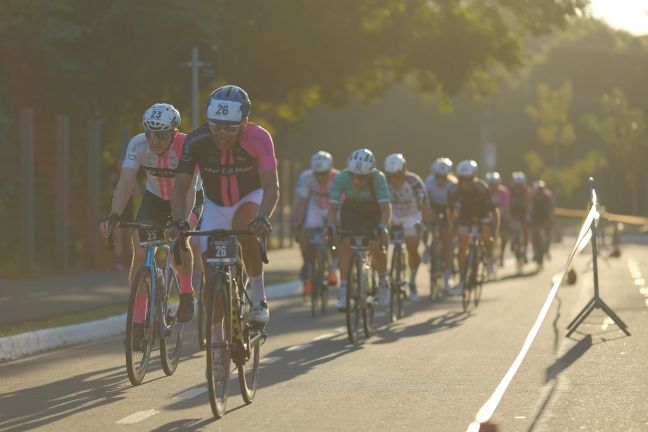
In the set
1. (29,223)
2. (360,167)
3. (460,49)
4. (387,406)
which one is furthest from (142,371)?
(460,49)

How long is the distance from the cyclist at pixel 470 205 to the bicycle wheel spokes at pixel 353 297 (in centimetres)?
553

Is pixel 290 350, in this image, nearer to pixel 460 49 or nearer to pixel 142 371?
pixel 142 371

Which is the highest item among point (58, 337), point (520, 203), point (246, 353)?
point (520, 203)

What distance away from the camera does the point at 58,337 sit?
14875 millimetres

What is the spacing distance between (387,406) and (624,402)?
1.48 metres

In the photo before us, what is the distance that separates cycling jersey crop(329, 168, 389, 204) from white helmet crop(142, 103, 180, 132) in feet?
13.8

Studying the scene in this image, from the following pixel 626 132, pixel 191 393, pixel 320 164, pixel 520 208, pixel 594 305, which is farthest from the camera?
pixel 626 132

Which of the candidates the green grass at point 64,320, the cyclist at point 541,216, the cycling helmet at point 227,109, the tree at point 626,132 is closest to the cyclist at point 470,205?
the green grass at point 64,320

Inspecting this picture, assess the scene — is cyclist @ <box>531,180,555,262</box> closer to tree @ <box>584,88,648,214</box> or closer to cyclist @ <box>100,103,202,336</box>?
cyclist @ <box>100,103,202,336</box>

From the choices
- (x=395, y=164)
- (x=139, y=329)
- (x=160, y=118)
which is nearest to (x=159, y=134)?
(x=160, y=118)

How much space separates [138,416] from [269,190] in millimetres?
1597

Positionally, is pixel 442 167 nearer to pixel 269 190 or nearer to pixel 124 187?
pixel 124 187

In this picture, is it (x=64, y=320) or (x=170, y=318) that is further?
(x=64, y=320)

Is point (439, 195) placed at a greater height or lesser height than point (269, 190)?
greater
